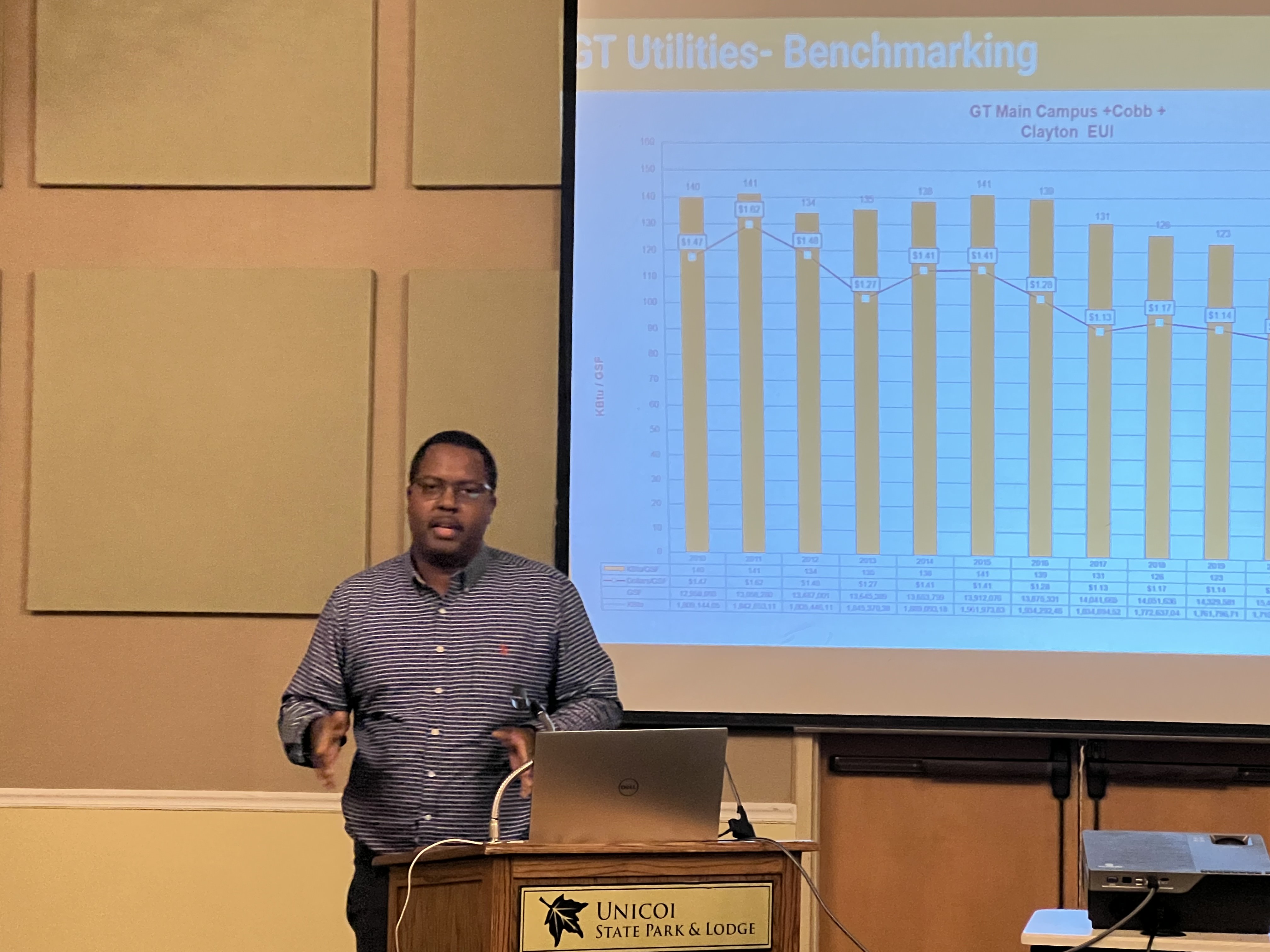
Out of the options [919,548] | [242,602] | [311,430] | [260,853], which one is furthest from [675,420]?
[260,853]

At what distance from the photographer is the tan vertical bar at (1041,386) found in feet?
13.3

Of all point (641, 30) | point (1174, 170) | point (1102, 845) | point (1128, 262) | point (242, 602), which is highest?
point (641, 30)

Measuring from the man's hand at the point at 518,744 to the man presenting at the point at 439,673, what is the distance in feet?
0.15

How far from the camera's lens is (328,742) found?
2916mm

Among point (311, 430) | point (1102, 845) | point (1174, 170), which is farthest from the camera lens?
point (311, 430)

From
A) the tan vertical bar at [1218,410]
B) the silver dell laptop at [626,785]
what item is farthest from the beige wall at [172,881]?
the tan vertical bar at [1218,410]

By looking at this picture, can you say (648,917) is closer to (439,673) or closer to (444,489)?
(439,673)

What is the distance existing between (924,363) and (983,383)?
17 centimetres

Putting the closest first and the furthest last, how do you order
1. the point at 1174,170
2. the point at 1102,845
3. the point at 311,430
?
the point at 1102,845, the point at 1174,170, the point at 311,430

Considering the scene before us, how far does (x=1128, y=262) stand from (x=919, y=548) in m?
0.97

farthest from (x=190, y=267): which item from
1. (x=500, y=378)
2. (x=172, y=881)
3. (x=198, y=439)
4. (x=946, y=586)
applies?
(x=946, y=586)

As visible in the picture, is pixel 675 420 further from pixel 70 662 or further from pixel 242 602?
pixel 70 662

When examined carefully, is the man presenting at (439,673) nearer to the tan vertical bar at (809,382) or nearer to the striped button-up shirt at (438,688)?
the striped button-up shirt at (438,688)

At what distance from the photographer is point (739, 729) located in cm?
418
